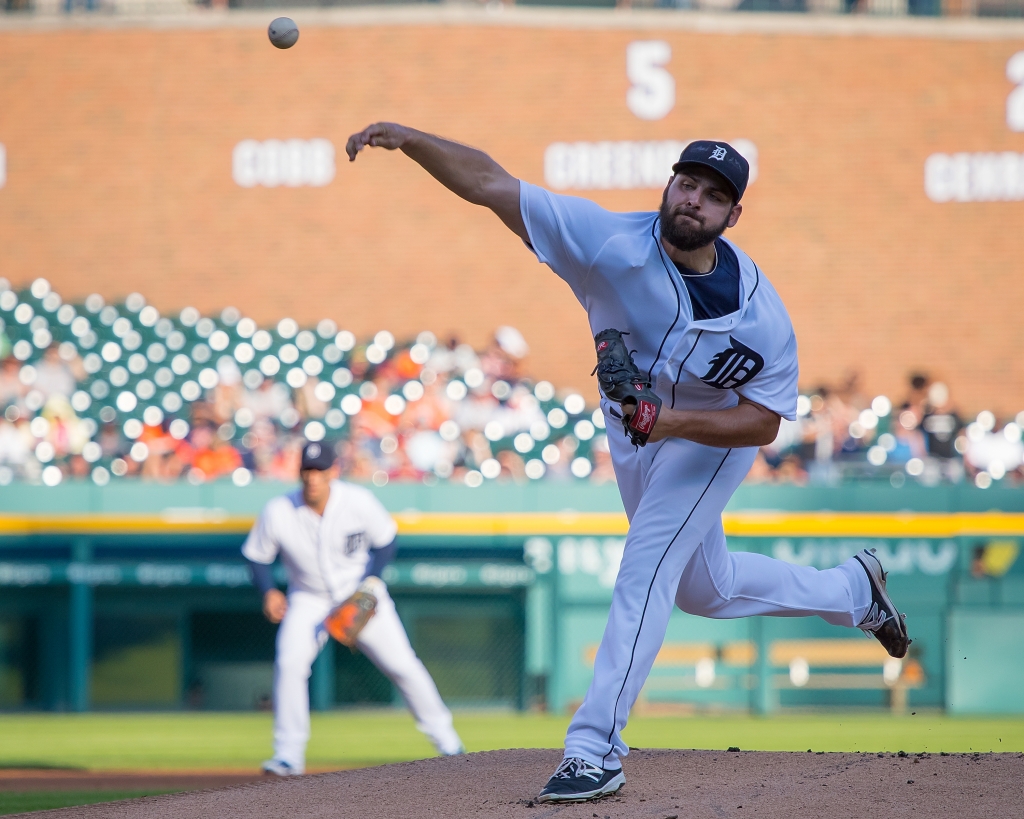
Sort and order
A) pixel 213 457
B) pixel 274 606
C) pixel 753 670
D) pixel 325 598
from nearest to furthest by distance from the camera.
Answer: pixel 274 606
pixel 325 598
pixel 753 670
pixel 213 457

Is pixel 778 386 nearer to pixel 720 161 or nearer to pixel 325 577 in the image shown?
pixel 720 161

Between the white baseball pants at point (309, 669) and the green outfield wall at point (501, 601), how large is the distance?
312 cm

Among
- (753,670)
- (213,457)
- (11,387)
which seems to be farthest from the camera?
(11,387)

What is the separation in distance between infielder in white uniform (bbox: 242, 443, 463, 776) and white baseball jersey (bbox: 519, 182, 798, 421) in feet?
10.9

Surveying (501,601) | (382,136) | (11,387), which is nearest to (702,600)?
(382,136)

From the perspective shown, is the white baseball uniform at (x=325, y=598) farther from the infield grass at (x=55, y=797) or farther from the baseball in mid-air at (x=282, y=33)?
the baseball in mid-air at (x=282, y=33)

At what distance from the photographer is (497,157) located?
52.0ft

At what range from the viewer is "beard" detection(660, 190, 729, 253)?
3.66 meters

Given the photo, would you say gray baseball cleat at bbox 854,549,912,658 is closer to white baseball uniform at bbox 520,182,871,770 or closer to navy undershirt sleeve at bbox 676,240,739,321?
white baseball uniform at bbox 520,182,871,770

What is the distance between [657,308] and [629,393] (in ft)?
1.24

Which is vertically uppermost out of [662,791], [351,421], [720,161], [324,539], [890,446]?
[720,161]

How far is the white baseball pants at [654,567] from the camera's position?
12.3 feet

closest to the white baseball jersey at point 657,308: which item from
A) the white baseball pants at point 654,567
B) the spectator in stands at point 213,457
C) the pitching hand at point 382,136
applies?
the white baseball pants at point 654,567

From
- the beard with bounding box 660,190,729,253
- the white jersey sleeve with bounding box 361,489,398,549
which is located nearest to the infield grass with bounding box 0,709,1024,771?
the white jersey sleeve with bounding box 361,489,398,549
